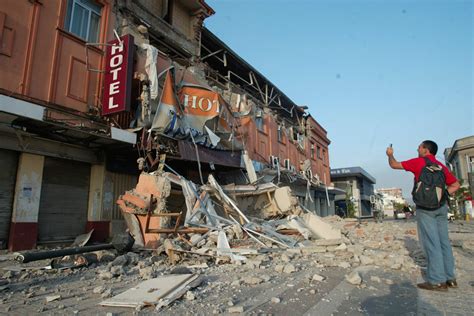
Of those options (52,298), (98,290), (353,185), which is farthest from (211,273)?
(353,185)

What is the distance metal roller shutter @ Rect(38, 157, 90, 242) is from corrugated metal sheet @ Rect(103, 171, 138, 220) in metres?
0.57

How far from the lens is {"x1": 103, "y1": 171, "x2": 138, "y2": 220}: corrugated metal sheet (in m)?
9.57

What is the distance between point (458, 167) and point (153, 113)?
43278 mm

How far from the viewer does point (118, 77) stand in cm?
886

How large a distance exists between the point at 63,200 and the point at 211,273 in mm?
5931

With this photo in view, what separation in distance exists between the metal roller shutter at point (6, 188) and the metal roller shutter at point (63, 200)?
72 centimetres

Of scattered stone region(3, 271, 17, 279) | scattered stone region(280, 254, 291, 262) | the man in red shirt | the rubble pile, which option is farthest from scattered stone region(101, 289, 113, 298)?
the man in red shirt

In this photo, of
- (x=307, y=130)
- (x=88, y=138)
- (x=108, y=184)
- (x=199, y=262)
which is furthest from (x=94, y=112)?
(x=307, y=130)

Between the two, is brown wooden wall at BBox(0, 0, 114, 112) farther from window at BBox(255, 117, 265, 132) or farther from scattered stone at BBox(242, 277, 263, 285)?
window at BBox(255, 117, 265, 132)

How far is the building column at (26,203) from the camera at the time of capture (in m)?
7.51

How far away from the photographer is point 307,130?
25.9m

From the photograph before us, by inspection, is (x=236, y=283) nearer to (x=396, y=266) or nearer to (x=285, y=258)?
(x=285, y=258)

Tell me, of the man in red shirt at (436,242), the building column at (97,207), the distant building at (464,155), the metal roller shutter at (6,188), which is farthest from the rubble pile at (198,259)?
the distant building at (464,155)

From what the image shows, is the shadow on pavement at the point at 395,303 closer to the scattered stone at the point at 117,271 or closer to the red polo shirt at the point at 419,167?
the red polo shirt at the point at 419,167
